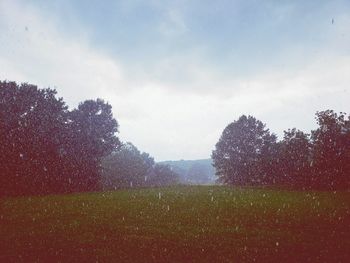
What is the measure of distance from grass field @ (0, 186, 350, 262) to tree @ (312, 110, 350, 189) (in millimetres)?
29093

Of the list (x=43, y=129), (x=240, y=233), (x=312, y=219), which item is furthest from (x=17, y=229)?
(x=43, y=129)

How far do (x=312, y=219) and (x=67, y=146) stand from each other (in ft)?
138

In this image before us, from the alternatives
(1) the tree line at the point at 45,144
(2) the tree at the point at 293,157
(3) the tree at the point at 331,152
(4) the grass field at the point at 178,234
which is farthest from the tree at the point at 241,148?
(4) the grass field at the point at 178,234

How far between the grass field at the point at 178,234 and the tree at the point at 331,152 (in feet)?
95.5

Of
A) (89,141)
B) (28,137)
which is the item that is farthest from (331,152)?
(28,137)

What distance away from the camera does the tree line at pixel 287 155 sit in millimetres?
51125

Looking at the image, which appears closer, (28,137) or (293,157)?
(28,137)

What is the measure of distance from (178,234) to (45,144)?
38580 mm

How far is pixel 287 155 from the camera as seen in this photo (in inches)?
2474

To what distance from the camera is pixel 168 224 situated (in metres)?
17.6

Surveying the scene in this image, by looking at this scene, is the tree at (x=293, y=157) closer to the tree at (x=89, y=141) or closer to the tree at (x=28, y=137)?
the tree at (x=89, y=141)

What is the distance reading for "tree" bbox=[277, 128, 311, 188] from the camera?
58.0 metres

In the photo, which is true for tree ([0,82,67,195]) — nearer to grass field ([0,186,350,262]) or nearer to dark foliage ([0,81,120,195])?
dark foliage ([0,81,120,195])

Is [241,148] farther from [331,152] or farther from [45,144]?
[45,144]
